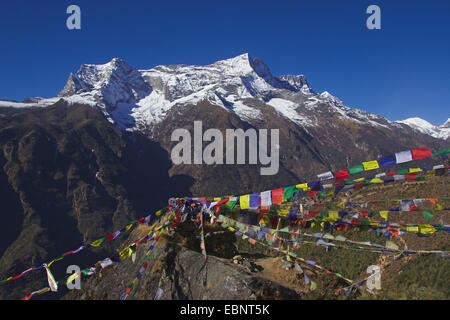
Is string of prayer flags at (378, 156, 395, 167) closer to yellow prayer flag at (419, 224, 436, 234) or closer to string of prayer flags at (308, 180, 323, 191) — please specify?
string of prayer flags at (308, 180, 323, 191)

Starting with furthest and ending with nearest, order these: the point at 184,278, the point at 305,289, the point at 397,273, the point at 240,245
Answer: the point at 240,245, the point at 397,273, the point at 305,289, the point at 184,278

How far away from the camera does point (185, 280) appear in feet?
46.4

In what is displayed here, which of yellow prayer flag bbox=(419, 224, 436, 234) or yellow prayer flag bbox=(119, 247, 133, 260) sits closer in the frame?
yellow prayer flag bbox=(419, 224, 436, 234)

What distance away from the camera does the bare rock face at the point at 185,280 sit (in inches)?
476

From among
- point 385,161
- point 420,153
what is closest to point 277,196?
point 385,161

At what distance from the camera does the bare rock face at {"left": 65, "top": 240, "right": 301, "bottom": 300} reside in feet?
39.7

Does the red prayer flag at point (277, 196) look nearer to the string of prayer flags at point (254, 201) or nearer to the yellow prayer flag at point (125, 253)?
the string of prayer flags at point (254, 201)

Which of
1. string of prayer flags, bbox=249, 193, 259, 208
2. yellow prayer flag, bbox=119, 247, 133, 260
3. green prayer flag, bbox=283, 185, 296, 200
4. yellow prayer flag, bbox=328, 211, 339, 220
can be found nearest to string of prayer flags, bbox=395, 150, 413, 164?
green prayer flag, bbox=283, 185, 296, 200

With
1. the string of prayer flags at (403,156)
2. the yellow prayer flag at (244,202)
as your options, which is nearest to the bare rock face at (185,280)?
the yellow prayer flag at (244,202)

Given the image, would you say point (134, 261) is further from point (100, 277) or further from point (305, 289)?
point (305, 289)
